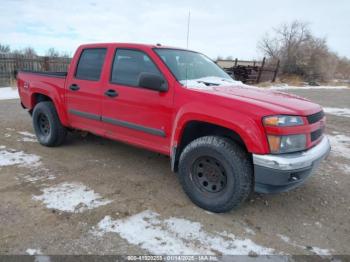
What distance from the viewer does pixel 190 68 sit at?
12.8ft

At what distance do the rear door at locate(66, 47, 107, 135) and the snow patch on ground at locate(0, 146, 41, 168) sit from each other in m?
0.79

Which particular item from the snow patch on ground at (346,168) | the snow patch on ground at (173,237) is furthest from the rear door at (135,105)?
the snow patch on ground at (346,168)

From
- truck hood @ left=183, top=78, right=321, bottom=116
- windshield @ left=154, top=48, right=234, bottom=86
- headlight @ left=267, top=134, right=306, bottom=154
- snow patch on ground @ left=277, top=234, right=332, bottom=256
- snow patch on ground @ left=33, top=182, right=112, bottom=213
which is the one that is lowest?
snow patch on ground @ left=277, top=234, right=332, bottom=256

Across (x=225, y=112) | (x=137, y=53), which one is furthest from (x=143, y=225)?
(x=137, y=53)

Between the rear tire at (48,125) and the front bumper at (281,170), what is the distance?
3.51 metres

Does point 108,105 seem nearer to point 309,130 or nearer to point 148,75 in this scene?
point 148,75

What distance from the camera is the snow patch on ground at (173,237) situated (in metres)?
2.56

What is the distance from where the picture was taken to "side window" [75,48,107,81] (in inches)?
169

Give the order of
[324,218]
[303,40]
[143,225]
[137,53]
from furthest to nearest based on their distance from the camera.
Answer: [303,40]
[137,53]
[324,218]
[143,225]

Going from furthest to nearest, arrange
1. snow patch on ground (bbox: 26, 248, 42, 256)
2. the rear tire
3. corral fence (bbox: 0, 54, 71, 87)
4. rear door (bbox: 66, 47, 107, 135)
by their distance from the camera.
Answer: corral fence (bbox: 0, 54, 71, 87), the rear tire, rear door (bbox: 66, 47, 107, 135), snow patch on ground (bbox: 26, 248, 42, 256)

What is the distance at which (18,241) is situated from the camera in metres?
2.55

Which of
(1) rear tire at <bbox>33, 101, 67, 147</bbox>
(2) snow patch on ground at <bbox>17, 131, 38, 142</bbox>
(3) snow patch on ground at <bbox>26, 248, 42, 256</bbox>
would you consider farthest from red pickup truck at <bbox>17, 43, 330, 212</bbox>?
(3) snow patch on ground at <bbox>26, 248, 42, 256</bbox>

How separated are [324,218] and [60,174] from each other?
3.26 metres

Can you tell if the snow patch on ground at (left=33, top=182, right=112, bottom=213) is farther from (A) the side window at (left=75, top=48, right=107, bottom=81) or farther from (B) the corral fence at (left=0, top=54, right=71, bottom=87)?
(B) the corral fence at (left=0, top=54, right=71, bottom=87)
